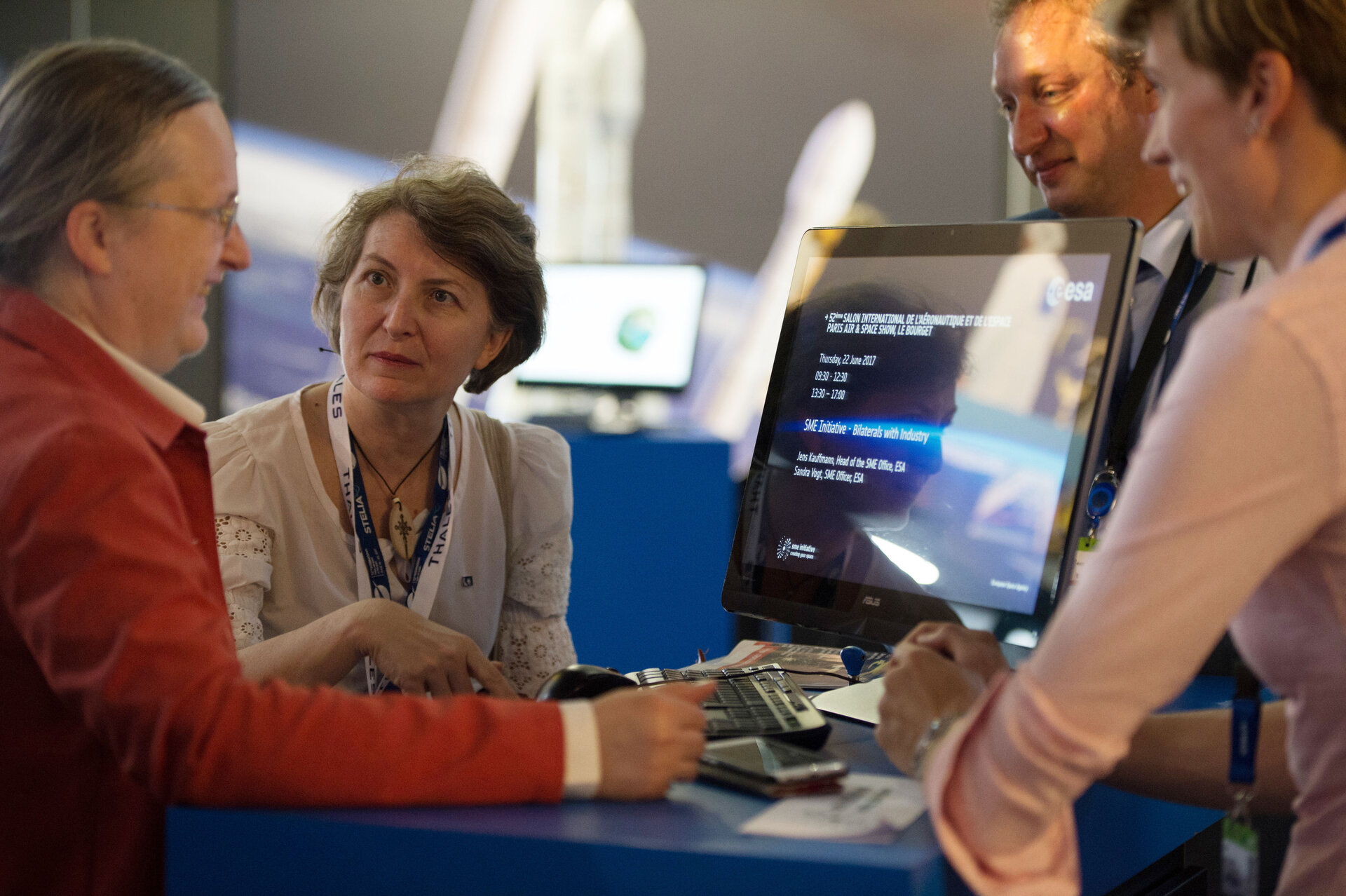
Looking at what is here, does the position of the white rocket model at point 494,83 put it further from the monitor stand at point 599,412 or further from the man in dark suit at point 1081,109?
the man in dark suit at point 1081,109

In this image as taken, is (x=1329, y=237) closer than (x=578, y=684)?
Yes

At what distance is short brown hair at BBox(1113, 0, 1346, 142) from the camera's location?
885 millimetres

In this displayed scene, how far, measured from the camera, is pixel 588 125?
18.5ft

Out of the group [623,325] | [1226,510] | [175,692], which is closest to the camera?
[1226,510]

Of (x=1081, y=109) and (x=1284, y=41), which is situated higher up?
(x=1081, y=109)

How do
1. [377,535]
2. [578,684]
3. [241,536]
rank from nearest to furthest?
[578,684], [241,536], [377,535]

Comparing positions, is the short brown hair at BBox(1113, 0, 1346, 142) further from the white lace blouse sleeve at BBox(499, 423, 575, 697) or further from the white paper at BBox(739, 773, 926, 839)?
the white lace blouse sleeve at BBox(499, 423, 575, 697)

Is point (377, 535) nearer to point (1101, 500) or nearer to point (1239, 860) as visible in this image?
point (1101, 500)

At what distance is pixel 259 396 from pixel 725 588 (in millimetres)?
4854

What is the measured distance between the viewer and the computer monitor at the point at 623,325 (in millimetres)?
4305

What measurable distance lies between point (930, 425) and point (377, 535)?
0.99m

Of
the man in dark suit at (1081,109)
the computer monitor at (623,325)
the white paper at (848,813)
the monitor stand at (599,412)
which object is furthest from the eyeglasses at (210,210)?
the computer monitor at (623,325)

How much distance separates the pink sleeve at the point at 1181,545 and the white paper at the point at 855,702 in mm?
504

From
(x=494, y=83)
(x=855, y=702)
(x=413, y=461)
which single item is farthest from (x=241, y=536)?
(x=494, y=83)
